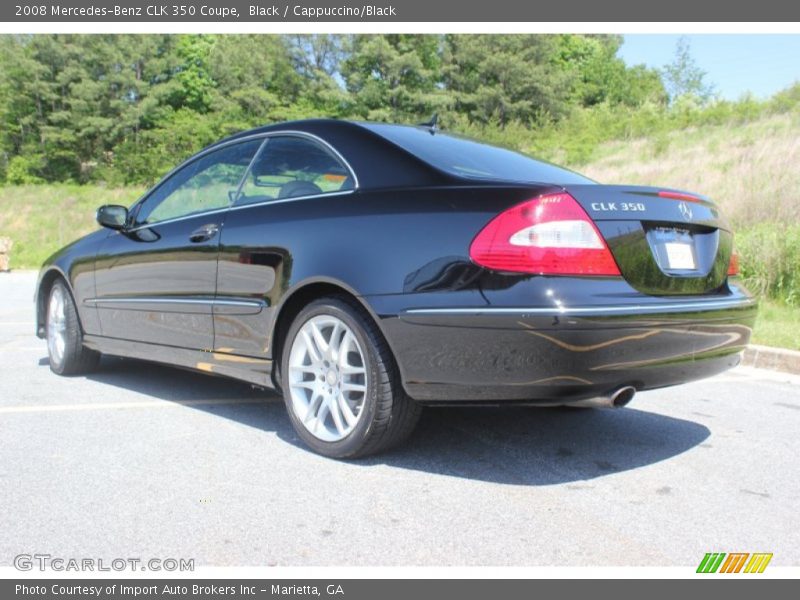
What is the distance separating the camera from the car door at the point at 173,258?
13.8ft

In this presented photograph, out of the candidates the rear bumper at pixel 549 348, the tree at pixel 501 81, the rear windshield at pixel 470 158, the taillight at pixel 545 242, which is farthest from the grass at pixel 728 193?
the tree at pixel 501 81

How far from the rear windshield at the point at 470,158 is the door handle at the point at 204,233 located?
0.99m

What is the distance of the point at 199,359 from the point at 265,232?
902 millimetres

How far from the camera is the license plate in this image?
323 centimetres

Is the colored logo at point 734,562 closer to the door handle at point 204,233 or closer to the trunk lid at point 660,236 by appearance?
the trunk lid at point 660,236

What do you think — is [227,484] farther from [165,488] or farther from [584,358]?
[584,358]

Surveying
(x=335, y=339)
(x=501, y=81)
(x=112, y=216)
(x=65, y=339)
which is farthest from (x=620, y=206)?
(x=501, y=81)

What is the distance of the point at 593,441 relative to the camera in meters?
3.86

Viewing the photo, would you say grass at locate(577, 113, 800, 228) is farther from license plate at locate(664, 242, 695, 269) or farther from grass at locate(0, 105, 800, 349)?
license plate at locate(664, 242, 695, 269)

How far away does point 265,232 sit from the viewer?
3803mm

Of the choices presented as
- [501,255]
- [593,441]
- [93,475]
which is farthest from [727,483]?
[93,475]

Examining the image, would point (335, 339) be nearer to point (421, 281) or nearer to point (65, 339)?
point (421, 281)

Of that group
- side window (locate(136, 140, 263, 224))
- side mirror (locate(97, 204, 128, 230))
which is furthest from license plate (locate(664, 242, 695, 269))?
side mirror (locate(97, 204, 128, 230))

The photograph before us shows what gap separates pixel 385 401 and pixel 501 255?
2.68 ft
